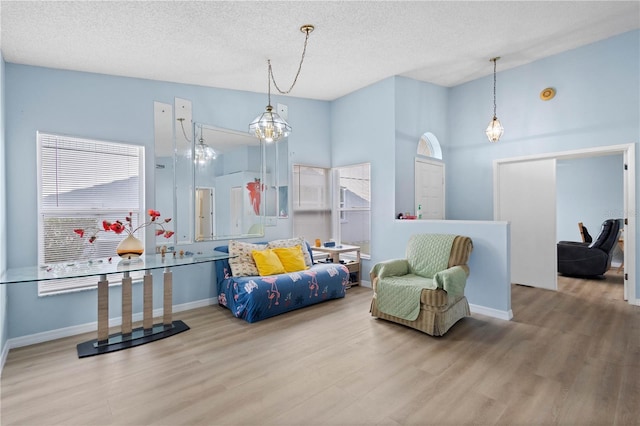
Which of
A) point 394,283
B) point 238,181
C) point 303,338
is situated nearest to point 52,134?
point 238,181

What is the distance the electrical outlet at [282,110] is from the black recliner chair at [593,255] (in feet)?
16.7

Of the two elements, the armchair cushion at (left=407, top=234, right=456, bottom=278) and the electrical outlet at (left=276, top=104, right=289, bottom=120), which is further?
the electrical outlet at (left=276, top=104, right=289, bottom=120)

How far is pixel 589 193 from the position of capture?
21.9ft

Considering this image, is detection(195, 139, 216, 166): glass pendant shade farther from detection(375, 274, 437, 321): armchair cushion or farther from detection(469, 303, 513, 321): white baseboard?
detection(469, 303, 513, 321): white baseboard

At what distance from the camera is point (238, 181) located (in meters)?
4.32

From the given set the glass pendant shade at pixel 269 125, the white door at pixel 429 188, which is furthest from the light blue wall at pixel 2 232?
the white door at pixel 429 188

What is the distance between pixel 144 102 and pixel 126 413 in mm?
3094

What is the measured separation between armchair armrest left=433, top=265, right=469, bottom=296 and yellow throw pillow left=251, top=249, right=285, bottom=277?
180cm

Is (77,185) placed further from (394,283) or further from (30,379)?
(394,283)

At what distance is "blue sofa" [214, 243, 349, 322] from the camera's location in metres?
3.43

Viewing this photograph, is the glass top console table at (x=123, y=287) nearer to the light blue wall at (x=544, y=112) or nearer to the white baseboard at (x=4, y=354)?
the white baseboard at (x=4, y=354)

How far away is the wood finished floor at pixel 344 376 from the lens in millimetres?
1901

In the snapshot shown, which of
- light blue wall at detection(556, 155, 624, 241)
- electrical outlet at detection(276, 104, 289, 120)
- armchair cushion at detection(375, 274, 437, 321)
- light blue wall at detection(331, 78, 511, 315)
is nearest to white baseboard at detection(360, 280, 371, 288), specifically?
light blue wall at detection(331, 78, 511, 315)

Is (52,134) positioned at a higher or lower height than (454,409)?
higher
